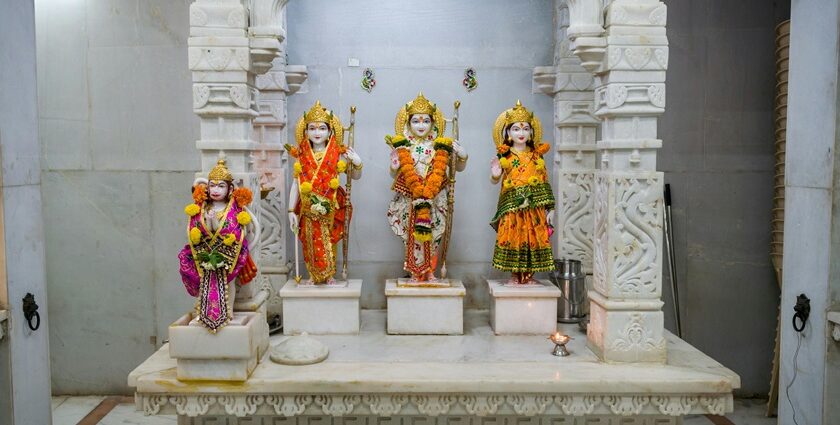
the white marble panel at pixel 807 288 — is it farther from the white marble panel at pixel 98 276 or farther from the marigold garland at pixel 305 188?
the white marble panel at pixel 98 276

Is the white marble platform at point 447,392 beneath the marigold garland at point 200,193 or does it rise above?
beneath

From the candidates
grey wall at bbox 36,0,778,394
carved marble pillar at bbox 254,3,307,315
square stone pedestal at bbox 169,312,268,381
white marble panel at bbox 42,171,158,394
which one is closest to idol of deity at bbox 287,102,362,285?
carved marble pillar at bbox 254,3,307,315

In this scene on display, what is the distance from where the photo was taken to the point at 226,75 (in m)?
4.40

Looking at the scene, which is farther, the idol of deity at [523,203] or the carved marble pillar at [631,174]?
the idol of deity at [523,203]

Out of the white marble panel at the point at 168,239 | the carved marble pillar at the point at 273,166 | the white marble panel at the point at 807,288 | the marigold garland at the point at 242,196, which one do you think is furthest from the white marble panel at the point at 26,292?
the white marble panel at the point at 807,288

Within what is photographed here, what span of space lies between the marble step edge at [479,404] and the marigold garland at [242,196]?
111 centimetres

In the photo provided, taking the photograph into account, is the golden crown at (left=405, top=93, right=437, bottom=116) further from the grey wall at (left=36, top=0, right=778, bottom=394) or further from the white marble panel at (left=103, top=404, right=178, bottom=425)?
the white marble panel at (left=103, top=404, right=178, bottom=425)

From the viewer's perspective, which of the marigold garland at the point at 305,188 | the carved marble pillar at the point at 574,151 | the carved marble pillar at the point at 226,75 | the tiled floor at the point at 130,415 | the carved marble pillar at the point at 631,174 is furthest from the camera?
the tiled floor at the point at 130,415

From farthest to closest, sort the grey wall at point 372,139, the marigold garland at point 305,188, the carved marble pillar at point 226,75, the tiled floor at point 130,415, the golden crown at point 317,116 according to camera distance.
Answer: the grey wall at point 372,139, the tiled floor at point 130,415, the golden crown at point 317,116, the marigold garland at point 305,188, the carved marble pillar at point 226,75

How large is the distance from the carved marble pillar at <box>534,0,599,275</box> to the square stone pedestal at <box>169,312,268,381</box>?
270cm

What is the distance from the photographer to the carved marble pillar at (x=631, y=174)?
425 centimetres

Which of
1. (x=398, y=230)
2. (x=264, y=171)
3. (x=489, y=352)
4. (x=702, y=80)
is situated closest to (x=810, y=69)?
(x=702, y=80)

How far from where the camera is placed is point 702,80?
6051mm

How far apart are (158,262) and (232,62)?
2.47m
